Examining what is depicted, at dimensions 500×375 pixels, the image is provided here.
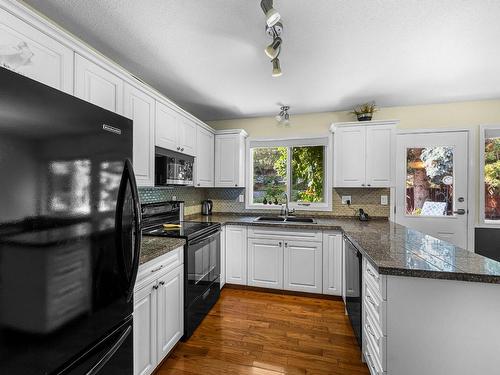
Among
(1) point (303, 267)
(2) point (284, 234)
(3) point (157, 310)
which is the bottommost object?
(1) point (303, 267)

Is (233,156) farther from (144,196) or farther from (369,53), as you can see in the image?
(369,53)

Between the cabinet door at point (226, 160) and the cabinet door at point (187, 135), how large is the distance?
24.6 inches

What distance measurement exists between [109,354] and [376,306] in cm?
144

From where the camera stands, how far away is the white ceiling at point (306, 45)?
1.54 m

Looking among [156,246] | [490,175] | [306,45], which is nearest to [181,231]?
[156,246]

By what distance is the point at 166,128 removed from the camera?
8.27 feet

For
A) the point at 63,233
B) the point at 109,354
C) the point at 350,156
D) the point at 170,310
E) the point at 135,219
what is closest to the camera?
the point at 63,233

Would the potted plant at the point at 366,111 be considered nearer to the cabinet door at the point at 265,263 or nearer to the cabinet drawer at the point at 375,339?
the cabinet door at the point at 265,263

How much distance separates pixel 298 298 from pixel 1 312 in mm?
2824

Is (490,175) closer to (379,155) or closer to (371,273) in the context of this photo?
(379,155)

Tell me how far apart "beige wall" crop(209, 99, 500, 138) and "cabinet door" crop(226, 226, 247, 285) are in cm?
161

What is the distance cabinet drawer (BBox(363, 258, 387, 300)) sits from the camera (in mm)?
1362

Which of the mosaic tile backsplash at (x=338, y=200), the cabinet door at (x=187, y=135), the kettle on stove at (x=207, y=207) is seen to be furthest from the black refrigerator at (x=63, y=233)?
the kettle on stove at (x=207, y=207)

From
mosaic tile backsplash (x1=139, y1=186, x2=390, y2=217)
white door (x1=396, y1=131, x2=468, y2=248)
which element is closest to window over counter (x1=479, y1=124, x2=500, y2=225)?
white door (x1=396, y1=131, x2=468, y2=248)
